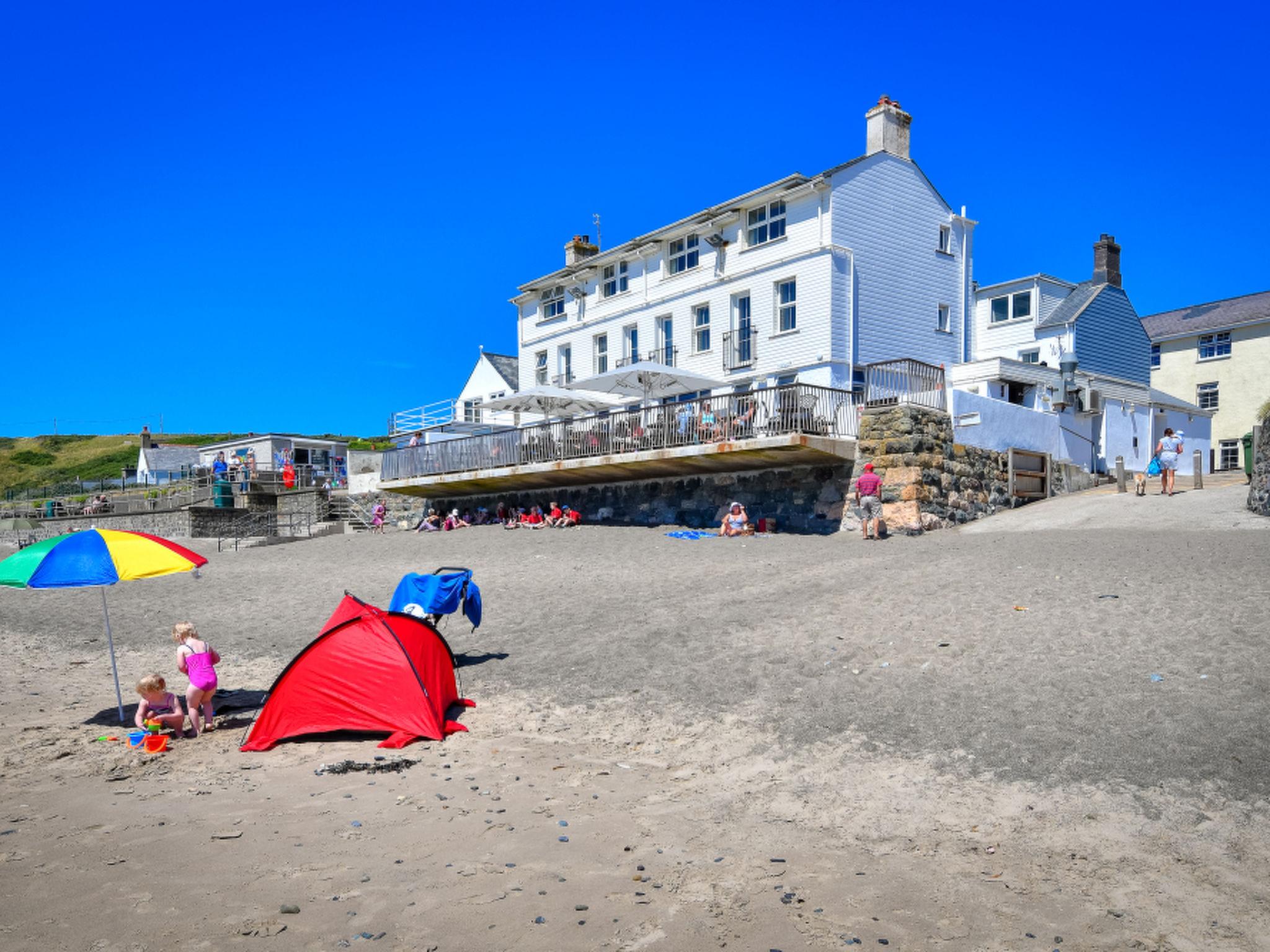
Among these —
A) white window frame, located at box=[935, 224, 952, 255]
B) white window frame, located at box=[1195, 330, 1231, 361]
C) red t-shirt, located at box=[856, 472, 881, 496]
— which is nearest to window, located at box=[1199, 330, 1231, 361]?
white window frame, located at box=[1195, 330, 1231, 361]

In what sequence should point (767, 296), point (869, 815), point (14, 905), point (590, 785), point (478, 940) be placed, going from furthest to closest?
point (767, 296) < point (590, 785) < point (869, 815) < point (14, 905) < point (478, 940)

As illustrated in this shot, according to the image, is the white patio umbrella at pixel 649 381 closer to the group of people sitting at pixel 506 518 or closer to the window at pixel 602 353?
the group of people sitting at pixel 506 518

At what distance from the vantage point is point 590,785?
6691 mm

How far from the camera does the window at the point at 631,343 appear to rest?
96.9 ft

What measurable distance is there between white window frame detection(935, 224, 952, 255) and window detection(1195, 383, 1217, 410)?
699 inches

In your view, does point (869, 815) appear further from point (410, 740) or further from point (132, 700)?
point (132, 700)

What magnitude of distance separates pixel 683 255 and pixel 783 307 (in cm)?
470

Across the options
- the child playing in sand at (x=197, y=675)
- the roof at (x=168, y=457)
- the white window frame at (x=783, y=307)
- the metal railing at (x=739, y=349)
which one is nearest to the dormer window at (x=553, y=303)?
the metal railing at (x=739, y=349)

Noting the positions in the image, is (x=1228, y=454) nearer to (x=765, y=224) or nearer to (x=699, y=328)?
(x=765, y=224)

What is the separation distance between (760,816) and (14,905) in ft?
14.0

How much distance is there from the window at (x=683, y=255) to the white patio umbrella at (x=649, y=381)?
18.5 feet

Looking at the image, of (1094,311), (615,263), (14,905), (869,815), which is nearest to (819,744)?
(869,815)

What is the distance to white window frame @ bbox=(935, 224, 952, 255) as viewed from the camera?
27.1 m

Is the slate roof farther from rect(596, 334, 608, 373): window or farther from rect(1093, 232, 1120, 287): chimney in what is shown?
rect(1093, 232, 1120, 287): chimney
